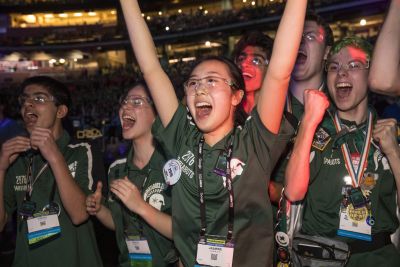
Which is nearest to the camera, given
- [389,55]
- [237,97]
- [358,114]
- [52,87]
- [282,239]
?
[389,55]

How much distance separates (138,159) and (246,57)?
1.02 m

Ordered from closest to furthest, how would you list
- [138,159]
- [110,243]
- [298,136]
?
[298,136] < [138,159] < [110,243]

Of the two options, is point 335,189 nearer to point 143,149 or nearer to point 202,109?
point 202,109

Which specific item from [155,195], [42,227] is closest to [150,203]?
[155,195]

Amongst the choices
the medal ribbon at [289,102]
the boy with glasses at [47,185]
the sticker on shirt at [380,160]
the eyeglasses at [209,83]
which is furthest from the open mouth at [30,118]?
the sticker on shirt at [380,160]

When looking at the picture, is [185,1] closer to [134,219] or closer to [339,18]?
[339,18]

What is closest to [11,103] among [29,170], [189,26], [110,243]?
[189,26]

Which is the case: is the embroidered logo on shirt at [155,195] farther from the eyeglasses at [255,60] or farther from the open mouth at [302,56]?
the open mouth at [302,56]

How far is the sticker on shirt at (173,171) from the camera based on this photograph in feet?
6.66

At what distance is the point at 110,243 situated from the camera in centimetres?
574

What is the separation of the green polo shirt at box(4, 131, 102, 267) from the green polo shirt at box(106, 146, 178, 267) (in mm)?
205

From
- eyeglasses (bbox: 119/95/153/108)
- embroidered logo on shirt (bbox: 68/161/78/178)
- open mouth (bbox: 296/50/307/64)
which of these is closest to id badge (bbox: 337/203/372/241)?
open mouth (bbox: 296/50/307/64)

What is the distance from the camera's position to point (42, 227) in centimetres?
250

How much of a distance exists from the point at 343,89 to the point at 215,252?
1235 mm
